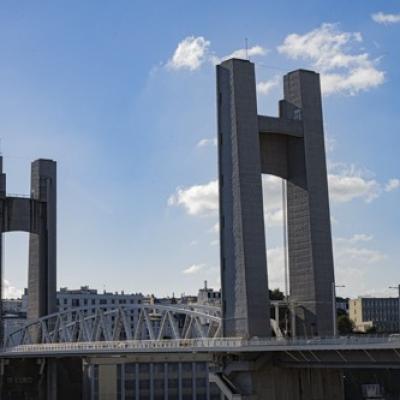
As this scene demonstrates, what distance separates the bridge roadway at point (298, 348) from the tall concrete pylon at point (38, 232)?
18.1 m

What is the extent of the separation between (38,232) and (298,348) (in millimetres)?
37547

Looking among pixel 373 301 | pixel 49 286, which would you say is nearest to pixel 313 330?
pixel 49 286

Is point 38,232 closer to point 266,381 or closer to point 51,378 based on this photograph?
point 51,378

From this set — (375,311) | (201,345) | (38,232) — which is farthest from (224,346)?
(375,311)

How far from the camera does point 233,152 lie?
48875 millimetres

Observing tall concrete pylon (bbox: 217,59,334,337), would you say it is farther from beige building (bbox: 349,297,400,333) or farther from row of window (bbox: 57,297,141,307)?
beige building (bbox: 349,297,400,333)

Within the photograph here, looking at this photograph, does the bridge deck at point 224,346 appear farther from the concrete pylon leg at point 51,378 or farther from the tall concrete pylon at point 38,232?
the tall concrete pylon at point 38,232

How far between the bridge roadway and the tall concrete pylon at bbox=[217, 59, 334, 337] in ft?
5.96

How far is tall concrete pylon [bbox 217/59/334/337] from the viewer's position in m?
48.1

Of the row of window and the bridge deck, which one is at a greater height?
the row of window

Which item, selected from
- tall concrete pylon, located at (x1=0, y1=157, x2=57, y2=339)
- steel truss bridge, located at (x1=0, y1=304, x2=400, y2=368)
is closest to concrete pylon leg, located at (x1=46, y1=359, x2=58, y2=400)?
steel truss bridge, located at (x1=0, y1=304, x2=400, y2=368)

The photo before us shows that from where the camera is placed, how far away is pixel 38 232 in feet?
246

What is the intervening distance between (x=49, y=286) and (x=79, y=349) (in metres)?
16.5

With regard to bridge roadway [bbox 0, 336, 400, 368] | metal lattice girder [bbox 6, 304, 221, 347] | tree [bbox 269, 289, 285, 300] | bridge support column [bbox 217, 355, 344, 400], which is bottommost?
bridge support column [bbox 217, 355, 344, 400]
